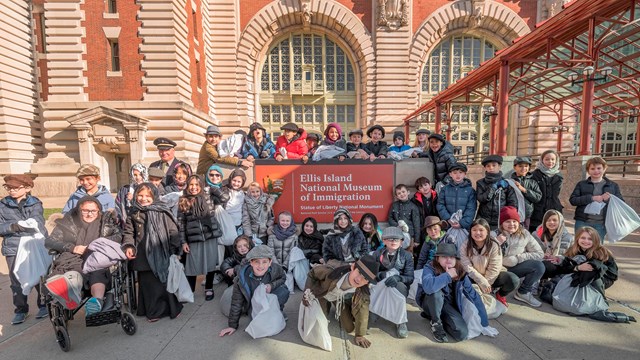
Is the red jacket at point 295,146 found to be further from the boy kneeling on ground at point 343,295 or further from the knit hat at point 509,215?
the knit hat at point 509,215

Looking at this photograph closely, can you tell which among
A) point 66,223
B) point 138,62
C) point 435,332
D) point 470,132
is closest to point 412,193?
point 435,332

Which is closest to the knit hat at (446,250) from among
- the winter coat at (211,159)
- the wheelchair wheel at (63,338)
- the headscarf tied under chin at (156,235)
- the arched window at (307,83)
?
the headscarf tied under chin at (156,235)

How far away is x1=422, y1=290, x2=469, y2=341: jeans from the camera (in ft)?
10.2

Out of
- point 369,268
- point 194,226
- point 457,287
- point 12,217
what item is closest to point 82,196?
point 12,217

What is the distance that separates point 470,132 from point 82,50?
25.5 m

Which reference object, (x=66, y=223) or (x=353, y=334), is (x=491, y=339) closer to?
(x=353, y=334)

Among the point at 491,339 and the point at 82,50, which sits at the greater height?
the point at 82,50

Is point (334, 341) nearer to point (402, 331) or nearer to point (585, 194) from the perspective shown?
point (402, 331)

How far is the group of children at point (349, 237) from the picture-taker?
3.24 meters

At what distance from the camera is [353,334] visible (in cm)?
327

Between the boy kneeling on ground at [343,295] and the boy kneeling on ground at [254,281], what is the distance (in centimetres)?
50

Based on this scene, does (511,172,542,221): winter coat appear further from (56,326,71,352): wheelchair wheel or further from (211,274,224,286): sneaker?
(56,326,71,352): wheelchair wheel

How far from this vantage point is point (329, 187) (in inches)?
203


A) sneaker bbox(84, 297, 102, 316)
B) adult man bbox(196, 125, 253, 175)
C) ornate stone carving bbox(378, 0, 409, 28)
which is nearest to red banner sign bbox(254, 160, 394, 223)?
adult man bbox(196, 125, 253, 175)
